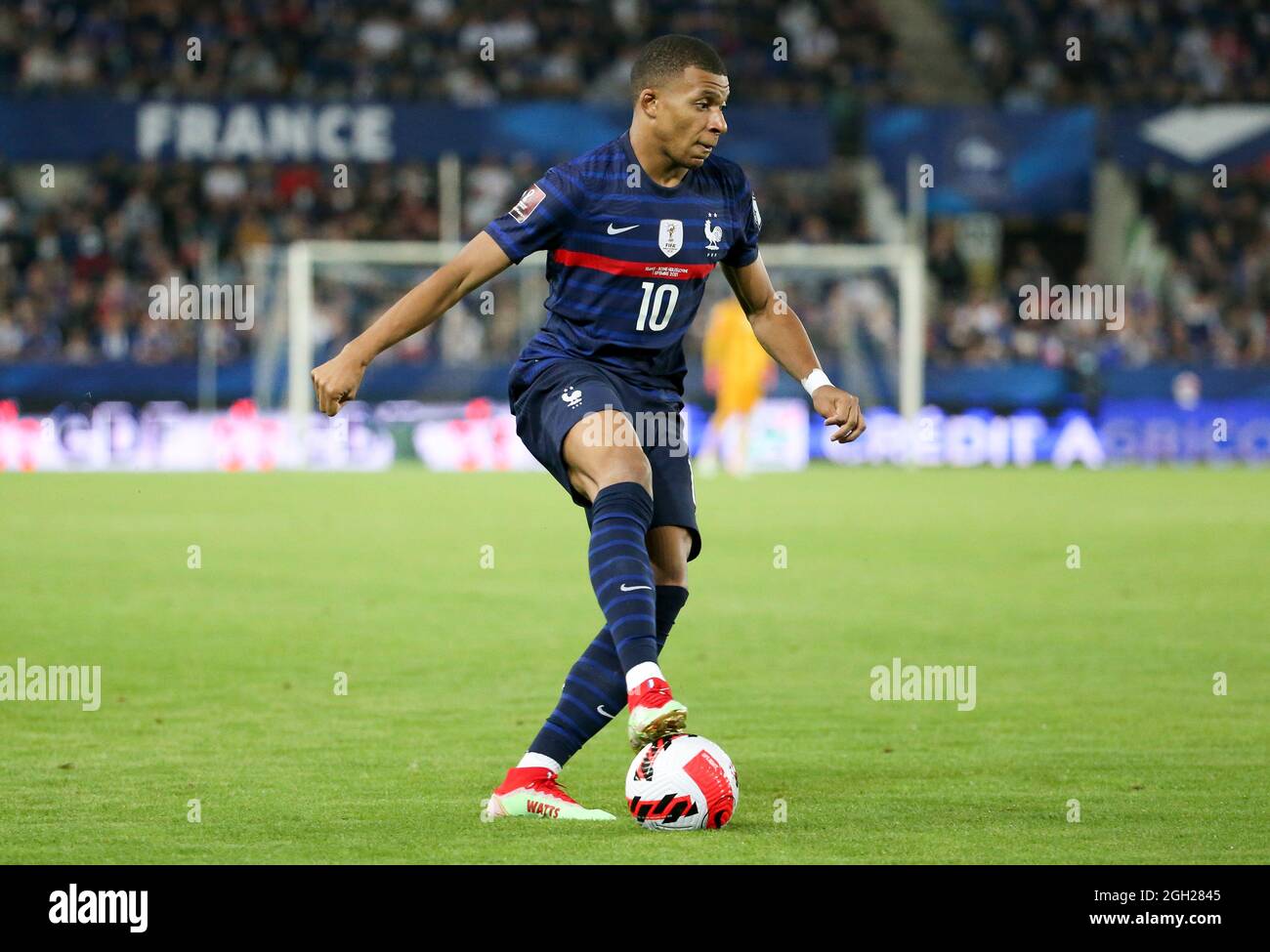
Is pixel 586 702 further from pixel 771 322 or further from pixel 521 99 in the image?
pixel 521 99

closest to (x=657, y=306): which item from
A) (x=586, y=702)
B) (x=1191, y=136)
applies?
(x=586, y=702)

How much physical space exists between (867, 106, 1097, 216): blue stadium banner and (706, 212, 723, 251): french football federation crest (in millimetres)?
25473

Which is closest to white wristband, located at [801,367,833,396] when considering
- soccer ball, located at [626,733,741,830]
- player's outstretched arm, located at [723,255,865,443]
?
player's outstretched arm, located at [723,255,865,443]

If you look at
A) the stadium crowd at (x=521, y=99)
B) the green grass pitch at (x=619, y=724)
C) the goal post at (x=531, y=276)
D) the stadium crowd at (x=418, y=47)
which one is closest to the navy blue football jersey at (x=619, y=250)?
the green grass pitch at (x=619, y=724)

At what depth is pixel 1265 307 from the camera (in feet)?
105

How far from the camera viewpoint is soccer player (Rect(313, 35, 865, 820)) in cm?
555

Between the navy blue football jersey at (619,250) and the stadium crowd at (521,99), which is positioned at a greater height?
the stadium crowd at (521,99)

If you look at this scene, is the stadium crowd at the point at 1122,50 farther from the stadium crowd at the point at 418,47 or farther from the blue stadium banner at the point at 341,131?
the blue stadium banner at the point at 341,131

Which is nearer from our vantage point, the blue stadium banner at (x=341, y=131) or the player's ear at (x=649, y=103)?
the player's ear at (x=649, y=103)

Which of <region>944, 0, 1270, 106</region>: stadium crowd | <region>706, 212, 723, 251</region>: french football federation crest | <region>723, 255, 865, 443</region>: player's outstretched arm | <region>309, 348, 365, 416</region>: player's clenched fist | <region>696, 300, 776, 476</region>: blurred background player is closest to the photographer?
<region>309, 348, 365, 416</region>: player's clenched fist

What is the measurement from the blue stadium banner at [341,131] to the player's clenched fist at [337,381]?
24130 mm

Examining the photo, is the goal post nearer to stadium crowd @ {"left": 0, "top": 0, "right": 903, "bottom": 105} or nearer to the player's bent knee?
stadium crowd @ {"left": 0, "top": 0, "right": 903, "bottom": 105}

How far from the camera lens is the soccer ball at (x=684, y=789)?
5.54m
